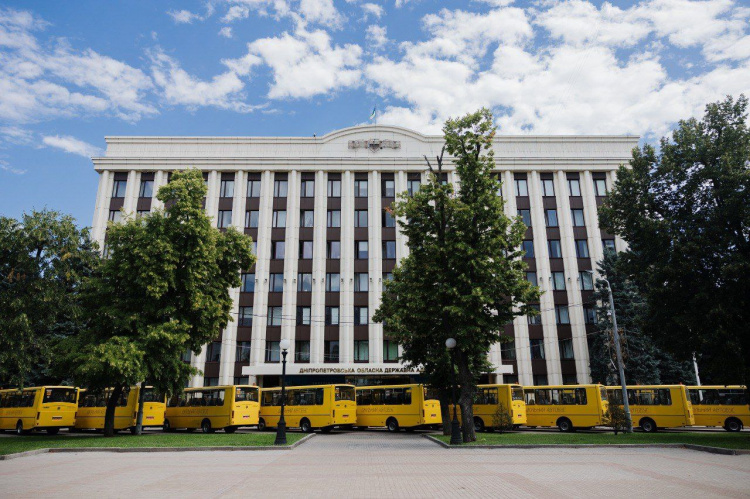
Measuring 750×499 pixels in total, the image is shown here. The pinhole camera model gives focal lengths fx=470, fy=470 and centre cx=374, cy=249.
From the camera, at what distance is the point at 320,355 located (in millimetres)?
41406

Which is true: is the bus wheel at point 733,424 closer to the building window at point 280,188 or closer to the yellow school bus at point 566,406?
the yellow school bus at point 566,406

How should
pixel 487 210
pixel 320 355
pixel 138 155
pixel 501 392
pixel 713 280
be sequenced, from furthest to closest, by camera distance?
pixel 138 155
pixel 320 355
pixel 501 392
pixel 487 210
pixel 713 280

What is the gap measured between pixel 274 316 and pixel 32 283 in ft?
71.2

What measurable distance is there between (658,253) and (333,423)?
64.5 feet

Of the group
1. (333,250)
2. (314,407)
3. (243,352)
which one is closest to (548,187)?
(333,250)

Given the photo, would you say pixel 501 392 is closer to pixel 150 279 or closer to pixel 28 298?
pixel 150 279

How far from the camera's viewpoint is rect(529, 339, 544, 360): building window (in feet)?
136

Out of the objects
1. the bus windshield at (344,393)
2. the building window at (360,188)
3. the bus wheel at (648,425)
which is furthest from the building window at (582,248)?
the bus windshield at (344,393)

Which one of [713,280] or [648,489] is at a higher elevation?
[713,280]

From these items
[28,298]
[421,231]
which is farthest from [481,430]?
[28,298]

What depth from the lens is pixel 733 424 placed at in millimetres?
25938

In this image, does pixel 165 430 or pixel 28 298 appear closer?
pixel 28 298

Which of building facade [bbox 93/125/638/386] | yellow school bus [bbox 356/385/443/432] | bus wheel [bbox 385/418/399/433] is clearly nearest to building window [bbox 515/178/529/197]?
building facade [bbox 93/125/638/386]

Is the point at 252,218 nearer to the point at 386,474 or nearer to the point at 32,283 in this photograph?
the point at 32,283
